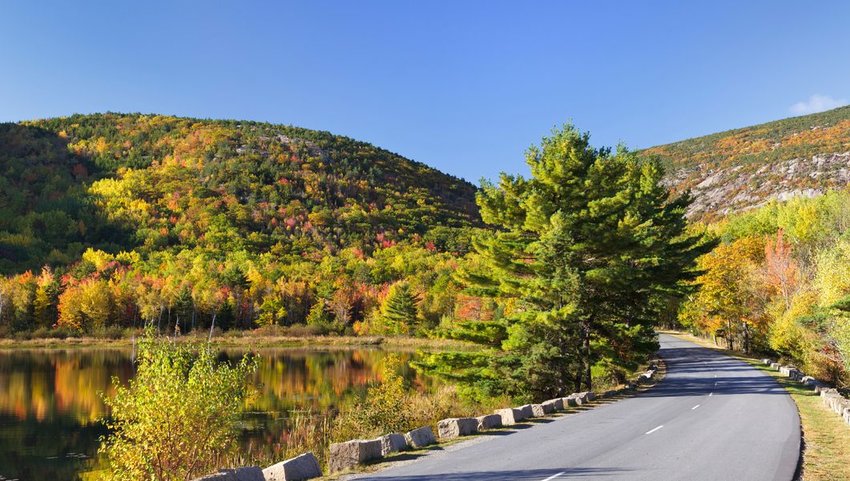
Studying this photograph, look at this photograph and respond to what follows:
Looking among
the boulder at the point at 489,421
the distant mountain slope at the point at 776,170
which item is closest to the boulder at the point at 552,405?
the boulder at the point at 489,421

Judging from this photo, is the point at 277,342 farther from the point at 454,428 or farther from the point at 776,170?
the point at 776,170

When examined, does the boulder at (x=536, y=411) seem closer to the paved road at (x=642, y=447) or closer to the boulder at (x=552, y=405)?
the boulder at (x=552, y=405)

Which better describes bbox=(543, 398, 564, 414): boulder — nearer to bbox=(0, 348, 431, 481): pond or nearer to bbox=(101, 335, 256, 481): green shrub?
bbox=(0, 348, 431, 481): pond

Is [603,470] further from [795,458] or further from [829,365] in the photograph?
[829,365]

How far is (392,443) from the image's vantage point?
13.3 metres

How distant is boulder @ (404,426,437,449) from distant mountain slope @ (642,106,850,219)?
126 metres

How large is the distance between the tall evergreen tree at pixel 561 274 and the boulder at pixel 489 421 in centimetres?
701

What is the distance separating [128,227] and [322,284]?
75.1 m

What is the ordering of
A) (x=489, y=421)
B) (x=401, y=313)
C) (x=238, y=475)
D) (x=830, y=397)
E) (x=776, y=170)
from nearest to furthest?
(x=238, y=475) < (x=489, y=421) < (x=830, y=397) < (x=401, y=313) < (x=776, y=170)

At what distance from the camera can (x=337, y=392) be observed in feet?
137

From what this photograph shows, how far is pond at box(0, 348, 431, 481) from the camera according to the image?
77.4ft

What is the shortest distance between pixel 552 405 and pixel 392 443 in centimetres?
890

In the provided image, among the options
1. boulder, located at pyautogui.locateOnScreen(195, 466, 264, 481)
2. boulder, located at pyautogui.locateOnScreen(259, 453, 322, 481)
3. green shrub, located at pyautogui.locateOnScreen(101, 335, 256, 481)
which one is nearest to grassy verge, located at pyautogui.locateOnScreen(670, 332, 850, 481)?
boulder, located at pyautogui.locateOnScreen(259, 453, 322, 481)

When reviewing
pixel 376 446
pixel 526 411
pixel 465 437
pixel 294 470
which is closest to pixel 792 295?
pixel 526 411
